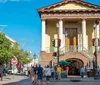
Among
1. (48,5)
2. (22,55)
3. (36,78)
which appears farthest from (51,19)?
(22,55)

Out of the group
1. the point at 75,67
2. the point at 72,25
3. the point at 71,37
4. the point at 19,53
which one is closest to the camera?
the point at 75,67

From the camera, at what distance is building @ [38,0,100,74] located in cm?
4925

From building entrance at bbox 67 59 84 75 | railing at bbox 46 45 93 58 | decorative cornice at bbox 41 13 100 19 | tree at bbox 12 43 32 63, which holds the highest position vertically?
decorative cornice at bbox 41 13 100 19

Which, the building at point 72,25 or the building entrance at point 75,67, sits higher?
the building at point 72,25

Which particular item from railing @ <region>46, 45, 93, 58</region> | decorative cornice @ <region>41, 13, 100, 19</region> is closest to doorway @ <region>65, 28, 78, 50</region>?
railing @ <region>46, 45, 93, 58</region>

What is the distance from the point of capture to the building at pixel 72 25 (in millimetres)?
49250

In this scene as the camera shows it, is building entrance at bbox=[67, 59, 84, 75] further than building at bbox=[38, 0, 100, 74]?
Yes

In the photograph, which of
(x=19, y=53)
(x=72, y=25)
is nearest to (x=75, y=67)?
(x=72, y=25)

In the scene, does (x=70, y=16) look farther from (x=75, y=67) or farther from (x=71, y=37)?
(x=75, y=67)

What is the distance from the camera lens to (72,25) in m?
54.1

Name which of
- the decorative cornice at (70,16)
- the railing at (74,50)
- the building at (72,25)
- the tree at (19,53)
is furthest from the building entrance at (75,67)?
the tree at (19,53)

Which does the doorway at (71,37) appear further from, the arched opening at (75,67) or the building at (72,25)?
the arched opening at (75,67)

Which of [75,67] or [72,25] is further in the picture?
[72,25]

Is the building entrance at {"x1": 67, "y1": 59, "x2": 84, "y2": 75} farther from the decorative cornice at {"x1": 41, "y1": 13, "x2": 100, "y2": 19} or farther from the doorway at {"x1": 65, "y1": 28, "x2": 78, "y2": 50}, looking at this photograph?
the decorative cornice at {"x1": 41, "y1": 13, "x2": 100, "y2": 19}
